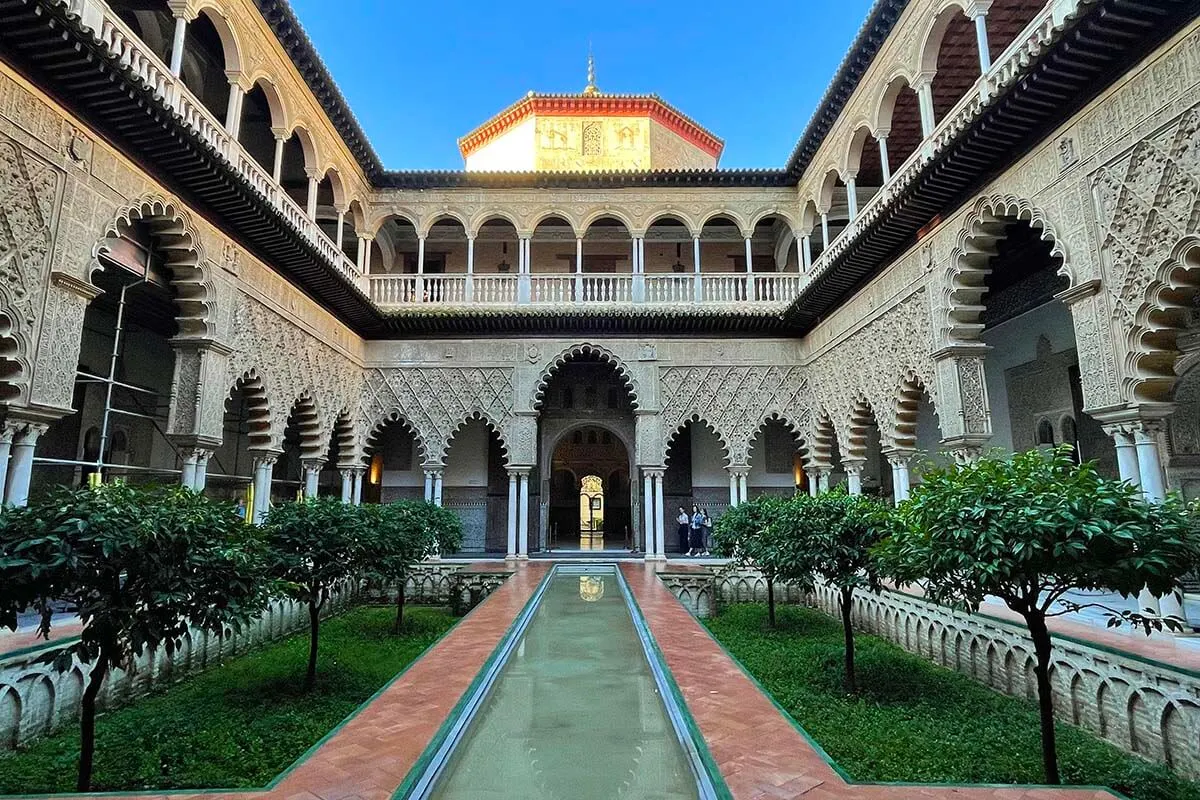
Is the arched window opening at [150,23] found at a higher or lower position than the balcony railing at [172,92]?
higher

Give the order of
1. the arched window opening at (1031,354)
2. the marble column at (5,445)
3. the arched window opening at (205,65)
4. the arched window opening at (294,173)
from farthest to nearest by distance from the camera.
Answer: the arched window opening at (294,173) → the arched window opening at (205,65) → the arched window opening at (1031,354) → the marble column at (5,445)

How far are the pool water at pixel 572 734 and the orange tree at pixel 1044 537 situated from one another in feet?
5.28

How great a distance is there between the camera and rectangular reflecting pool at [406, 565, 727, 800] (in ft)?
8.21

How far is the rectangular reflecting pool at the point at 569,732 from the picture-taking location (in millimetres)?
2502

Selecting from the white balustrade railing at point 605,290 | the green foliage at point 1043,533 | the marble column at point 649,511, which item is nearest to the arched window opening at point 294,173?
the white balustrade railing at point 605,290

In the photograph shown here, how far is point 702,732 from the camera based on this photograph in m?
2.93

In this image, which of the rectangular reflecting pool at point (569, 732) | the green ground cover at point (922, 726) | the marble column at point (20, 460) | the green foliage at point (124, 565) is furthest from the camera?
the marble column at point (20, 460)

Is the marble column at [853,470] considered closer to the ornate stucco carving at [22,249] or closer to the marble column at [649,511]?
the marble column at [649,511]

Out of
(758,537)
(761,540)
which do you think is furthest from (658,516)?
(761,540)

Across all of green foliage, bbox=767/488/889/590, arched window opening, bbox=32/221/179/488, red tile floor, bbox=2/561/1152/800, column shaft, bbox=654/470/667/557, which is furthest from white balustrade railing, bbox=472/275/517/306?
red tile floor, bbox=2/561/1152/800

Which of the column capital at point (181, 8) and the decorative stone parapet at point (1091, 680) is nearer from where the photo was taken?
the decorative stone parapet at point (1091, 680)

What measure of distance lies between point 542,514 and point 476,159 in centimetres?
947

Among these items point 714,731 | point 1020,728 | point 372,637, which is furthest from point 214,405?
point 1020,728

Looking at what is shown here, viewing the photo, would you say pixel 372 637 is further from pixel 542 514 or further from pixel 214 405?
pixel 542 514
